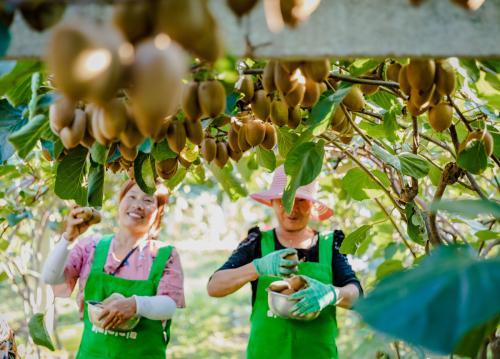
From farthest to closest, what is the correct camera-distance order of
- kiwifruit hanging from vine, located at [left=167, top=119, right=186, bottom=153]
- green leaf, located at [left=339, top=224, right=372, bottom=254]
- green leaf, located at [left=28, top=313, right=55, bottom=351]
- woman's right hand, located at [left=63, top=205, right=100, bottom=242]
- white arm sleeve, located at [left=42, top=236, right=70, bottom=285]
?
white arm sleeve, located at [left=42, top=236, right=70, bottom=285]
woman's right hand, located at [left=63, top=205, right=100, bottom=242]
green leaf, located at [left=28, top=313, right=55, bottom=351]
green leaf, located at [left=339, top=224, right=372, bottom=254]
kiwifruit hanging from vine, located at [left=167, top=119, right=186, bottom=153]

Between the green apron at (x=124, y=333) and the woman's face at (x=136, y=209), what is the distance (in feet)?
0.44

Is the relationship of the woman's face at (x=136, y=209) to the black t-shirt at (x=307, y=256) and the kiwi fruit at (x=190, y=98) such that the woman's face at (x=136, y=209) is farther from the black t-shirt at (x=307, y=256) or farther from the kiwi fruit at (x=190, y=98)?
the kiwi fruit at (x=190, y=98)

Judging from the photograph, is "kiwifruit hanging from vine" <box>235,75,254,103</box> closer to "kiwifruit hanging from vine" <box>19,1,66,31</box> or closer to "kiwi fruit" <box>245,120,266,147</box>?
"kiwi fruit" <box>245,120,266,147</box>

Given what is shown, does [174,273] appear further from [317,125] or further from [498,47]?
[498,47]

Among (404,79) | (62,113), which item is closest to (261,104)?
(404,79)

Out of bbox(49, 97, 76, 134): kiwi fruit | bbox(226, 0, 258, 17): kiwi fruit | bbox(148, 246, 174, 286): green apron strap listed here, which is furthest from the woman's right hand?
bbox(226, 0, 258, 17): kiwi fruit

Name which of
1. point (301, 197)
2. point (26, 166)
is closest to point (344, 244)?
point (301, 197)

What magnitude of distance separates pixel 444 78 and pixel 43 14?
1.72 ft

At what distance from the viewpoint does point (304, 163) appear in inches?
40.9

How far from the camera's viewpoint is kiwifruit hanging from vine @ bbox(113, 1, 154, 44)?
51cm

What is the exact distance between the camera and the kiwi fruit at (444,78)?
2.64 feet

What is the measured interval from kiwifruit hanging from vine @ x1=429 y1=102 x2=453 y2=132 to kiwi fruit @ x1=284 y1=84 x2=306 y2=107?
22 centimetres

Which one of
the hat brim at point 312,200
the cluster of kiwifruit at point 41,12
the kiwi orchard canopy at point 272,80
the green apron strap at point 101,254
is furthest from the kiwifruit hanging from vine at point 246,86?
the green apron strap at point 101,254

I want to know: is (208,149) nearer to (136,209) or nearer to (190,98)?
(190,98)
